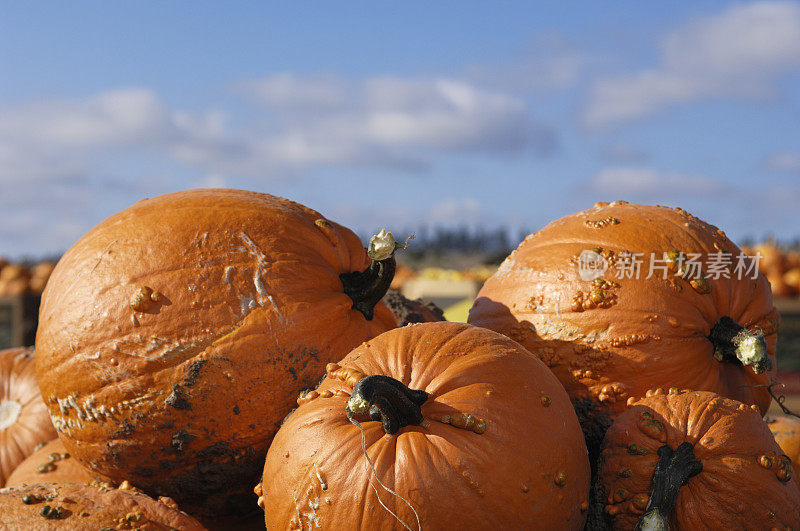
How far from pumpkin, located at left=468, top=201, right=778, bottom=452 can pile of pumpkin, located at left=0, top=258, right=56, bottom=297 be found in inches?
453

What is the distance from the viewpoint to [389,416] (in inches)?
66.4

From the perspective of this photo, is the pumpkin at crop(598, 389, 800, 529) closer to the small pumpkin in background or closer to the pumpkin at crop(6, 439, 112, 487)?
the pumpkin at crop(6, 439, 112, 487)

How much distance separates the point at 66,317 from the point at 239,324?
0.66 metres

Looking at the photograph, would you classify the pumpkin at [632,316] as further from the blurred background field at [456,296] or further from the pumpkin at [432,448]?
the blurred background field at [456,296]

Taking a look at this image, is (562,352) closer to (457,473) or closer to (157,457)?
(457,473)

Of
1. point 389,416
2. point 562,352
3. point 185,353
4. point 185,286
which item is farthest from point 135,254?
point 562,352

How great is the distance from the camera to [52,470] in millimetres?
2787

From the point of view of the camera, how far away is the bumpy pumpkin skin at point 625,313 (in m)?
2.40

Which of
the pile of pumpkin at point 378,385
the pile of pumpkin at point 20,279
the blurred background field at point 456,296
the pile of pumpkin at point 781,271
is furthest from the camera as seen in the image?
the pile of pumpkin at point 20,279

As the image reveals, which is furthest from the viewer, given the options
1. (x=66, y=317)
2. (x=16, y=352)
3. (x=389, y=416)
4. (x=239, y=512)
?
(x=16, y=352)

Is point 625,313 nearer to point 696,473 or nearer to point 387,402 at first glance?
point 696,473

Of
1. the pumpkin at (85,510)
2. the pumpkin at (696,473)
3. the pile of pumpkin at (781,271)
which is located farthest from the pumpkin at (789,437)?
the pile of pumpkin at (781,271)

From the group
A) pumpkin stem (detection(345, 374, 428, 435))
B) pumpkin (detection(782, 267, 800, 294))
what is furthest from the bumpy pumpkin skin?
pumpkin (detection(782, 267, 800, 294))

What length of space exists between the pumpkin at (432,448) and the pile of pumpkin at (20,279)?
11.6m
